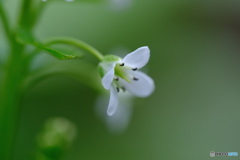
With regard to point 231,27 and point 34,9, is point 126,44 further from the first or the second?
point 34,9

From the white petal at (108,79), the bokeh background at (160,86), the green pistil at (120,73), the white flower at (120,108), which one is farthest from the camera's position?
the bokeh background at (160,86)

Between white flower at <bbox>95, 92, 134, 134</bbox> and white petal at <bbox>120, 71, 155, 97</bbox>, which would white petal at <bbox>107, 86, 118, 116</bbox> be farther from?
white flower at <bbox>95, 92, 134, 134</bbox>

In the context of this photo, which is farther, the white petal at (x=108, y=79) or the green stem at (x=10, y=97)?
the green stem at (x=10, y=97)

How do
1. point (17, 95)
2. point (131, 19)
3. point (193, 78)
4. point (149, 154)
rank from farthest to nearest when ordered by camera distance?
point (131, 19)
point (193, 78)
point (149, 154)
point (17, 95)

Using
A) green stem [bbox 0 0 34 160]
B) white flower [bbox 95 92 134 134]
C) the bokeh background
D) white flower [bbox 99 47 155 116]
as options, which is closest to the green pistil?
white flower [bbox 99 47 155 116]

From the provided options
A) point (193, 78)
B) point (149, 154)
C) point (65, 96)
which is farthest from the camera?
point (193, 78)

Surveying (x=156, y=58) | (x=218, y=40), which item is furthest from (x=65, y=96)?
(x=218, y=40)

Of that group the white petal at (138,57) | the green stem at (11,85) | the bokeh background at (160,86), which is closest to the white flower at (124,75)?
the white petal at (138,57)

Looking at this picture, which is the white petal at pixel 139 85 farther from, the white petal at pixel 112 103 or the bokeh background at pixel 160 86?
the bokeh background at pixel 160 86
